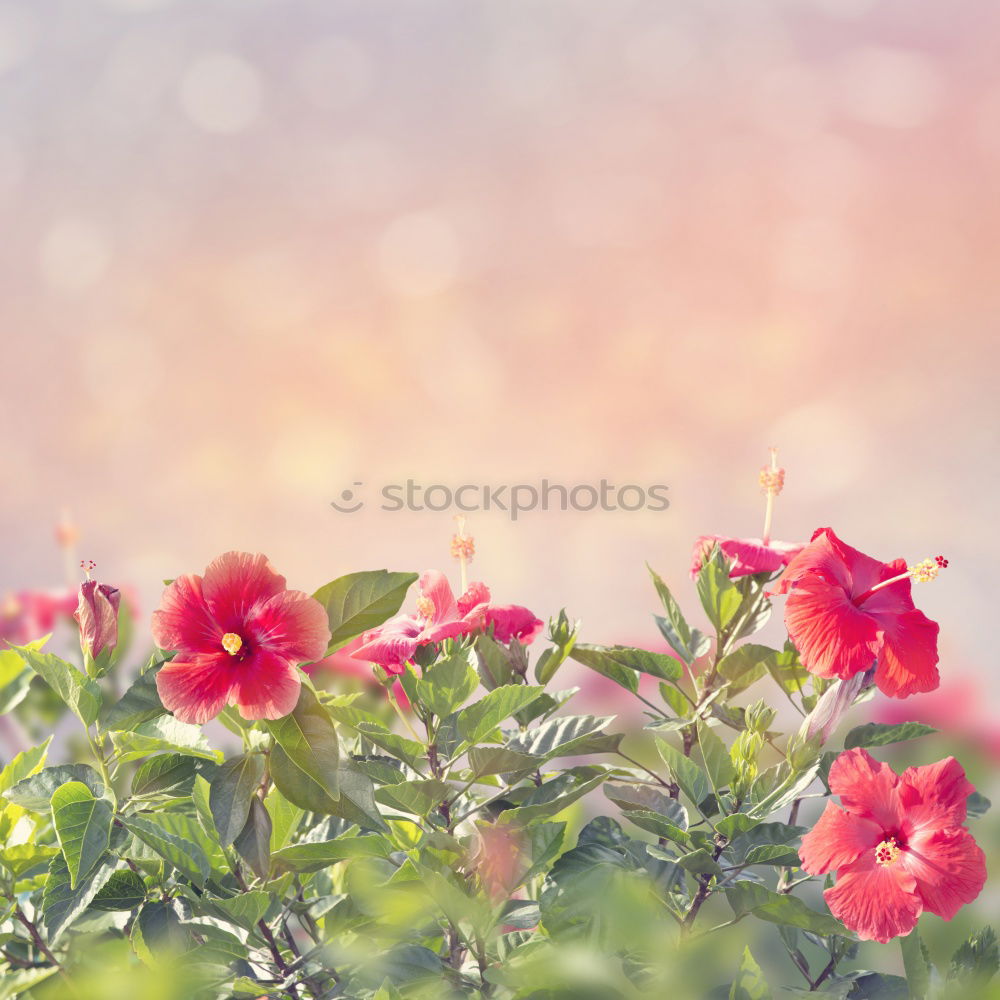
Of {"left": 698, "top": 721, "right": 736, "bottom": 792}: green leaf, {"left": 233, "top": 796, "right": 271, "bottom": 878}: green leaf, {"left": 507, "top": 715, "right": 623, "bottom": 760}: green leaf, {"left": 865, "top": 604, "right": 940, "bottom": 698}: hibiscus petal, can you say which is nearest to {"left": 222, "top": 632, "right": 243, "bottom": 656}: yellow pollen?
{"left": 233, "top": 796, "right": 271, "bottom": 878}: green leaf

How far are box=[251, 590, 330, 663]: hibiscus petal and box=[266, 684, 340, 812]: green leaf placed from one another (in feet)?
0.09

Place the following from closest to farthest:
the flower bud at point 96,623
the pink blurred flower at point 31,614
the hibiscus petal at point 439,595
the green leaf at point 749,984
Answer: the green leaf at point 749,984 < the flower bud at point 96,623 < the hibiscus petal at point 439,595 < the pink blurred flower at point 31,614

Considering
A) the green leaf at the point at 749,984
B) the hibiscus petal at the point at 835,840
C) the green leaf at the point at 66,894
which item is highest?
the hibiscus petal at the point at 835,840

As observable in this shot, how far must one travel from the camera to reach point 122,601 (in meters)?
0.82

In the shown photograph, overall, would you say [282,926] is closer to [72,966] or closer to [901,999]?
[72,966]

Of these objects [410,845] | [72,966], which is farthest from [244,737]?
[72,966]

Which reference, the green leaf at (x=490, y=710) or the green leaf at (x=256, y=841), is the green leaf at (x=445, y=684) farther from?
the green leaf at (x=256, y=841)

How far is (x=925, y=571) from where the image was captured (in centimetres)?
81

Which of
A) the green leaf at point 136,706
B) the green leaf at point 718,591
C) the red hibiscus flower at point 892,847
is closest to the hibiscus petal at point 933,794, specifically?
the red hibiscus flower at point 892,847

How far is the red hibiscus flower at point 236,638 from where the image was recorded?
685mm

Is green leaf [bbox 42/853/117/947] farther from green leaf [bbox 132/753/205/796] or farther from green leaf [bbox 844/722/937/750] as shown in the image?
green leaf [bbox 844/722/937/750]

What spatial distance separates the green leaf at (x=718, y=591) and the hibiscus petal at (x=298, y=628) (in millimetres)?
356

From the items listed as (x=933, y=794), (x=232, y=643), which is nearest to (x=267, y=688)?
(x=232, y=643)

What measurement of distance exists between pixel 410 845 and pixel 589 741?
0.18 m
